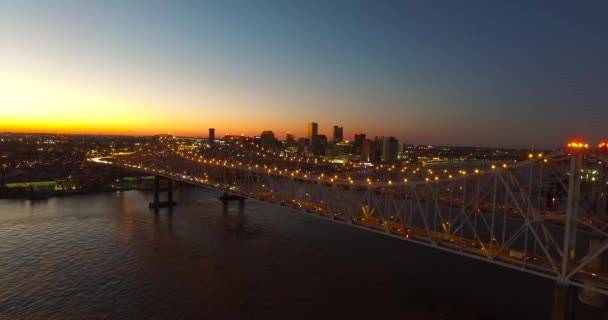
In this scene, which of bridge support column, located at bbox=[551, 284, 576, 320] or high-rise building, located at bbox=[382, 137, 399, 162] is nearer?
bridge support column, located at bbox=[551, 284, 576, 320]

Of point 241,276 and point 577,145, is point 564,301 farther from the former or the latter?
point 241,276

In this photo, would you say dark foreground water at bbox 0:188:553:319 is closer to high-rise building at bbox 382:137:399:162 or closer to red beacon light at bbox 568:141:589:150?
red beacon light at bbox 568:141:589:150

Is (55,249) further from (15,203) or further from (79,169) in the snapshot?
(79,169)

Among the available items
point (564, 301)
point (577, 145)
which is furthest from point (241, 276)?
point (577, 145)

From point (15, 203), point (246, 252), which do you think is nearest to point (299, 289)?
point (246, 252)

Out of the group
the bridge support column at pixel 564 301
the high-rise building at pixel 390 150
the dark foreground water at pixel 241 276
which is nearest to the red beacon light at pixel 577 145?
the bridge support column at pixel 564 301

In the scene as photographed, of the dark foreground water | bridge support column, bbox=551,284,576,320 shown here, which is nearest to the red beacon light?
bridge support column, bbox=551,284,576,320
